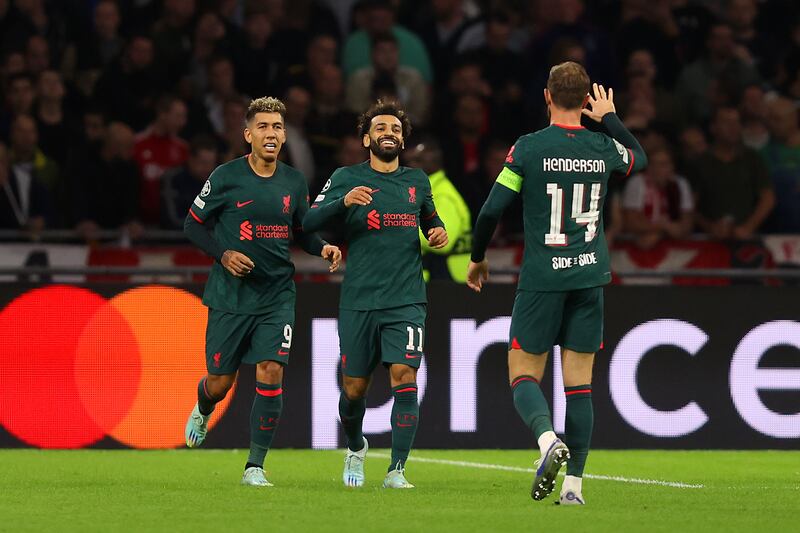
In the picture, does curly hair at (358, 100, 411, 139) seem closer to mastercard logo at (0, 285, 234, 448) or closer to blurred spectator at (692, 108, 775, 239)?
mastercard logo at (0, 285, 234, 448)

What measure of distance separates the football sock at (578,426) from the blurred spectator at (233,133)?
664cm

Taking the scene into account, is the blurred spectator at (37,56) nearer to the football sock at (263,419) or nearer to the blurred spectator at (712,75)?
the blurred spectator at (712,75)

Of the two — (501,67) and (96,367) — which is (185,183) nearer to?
(96,367)

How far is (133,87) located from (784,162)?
20.2 feet

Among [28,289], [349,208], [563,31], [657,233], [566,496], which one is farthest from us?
[563,31]

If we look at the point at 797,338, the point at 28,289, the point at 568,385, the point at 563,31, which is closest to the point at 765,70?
the point at 563,31

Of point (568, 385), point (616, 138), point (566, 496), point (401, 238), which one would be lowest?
point (566, 496)

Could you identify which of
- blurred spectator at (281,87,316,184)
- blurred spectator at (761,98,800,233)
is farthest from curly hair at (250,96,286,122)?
Answer: blurred spectator at (761,98,800,233)

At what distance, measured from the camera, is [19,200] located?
14.4 m

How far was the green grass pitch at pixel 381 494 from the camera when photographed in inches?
311

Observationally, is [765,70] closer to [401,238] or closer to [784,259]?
[784,259]

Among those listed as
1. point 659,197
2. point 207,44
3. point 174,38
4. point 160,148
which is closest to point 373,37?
point 207,44

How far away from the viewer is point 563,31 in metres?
16.8

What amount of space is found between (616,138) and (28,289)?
18.0ft
